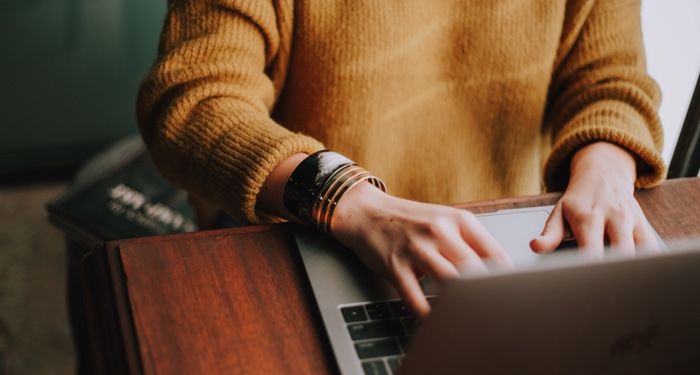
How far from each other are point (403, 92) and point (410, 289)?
1.26 feet

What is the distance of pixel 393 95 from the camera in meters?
0.82

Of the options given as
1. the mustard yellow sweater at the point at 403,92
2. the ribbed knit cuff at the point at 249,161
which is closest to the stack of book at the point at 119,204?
the mustard yellow sweater at the point at 403,92

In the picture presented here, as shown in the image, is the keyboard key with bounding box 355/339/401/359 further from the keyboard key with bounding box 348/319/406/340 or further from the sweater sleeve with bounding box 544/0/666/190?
the sweater sleeve with bounding box 544/0/666/190

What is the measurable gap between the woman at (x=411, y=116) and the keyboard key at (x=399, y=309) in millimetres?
13

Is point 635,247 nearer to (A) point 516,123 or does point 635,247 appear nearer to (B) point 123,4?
(A) point 516,123

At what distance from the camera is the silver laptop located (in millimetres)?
358

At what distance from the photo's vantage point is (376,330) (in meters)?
0.49

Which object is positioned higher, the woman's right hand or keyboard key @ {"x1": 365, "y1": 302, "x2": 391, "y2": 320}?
the woman's right hand

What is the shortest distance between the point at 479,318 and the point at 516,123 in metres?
0.56

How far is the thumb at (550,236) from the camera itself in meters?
0.57

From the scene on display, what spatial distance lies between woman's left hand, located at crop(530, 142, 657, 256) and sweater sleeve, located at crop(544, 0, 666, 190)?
58 mm

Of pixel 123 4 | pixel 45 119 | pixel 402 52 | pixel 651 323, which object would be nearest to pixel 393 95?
pixel 402 52

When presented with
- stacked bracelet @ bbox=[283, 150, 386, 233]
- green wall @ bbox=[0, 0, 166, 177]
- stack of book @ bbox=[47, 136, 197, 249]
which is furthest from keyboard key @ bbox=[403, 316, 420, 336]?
green wall @ bbox=[0, 0, 166, 177]

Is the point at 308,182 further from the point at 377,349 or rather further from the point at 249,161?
the point at 377,349
